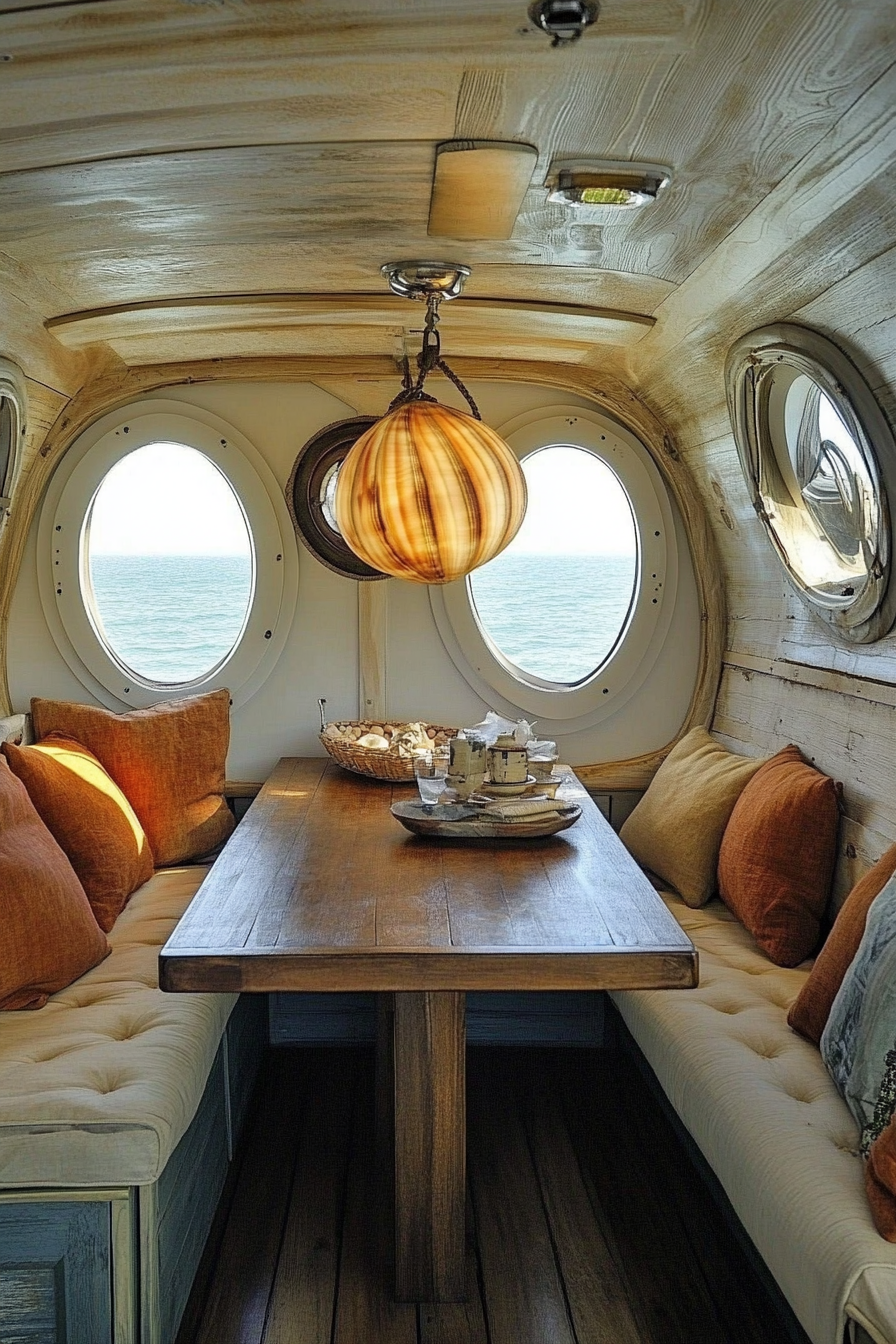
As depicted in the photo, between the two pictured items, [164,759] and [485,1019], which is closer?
[164,759]

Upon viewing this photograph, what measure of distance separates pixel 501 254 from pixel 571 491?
1.65 meters

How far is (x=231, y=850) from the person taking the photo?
2.83 metres

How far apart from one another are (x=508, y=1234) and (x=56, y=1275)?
105 cm

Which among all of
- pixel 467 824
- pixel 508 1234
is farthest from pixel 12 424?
pixel 508 1234

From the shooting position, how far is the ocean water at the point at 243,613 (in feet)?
13.1

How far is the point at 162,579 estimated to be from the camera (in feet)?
13.8

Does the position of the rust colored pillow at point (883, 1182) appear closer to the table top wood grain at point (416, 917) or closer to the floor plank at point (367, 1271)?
the table top wood grain at point (416, 917)

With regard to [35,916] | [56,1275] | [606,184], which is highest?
[606,184]

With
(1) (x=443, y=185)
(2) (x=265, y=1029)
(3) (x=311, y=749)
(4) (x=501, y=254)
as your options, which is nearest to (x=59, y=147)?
(1) (x=443, y=185)

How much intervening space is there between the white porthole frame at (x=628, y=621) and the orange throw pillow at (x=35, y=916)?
1.57 m

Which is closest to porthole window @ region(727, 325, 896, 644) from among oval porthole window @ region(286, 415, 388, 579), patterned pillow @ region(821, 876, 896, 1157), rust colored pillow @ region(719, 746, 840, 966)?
rust colored pillow @ region(719, 746, 840, 966)

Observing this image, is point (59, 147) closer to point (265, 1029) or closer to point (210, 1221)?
point (210, 1221)

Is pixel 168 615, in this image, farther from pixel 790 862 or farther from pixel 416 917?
pixel 790 862

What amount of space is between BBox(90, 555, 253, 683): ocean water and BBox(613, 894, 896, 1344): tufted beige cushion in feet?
5.99
